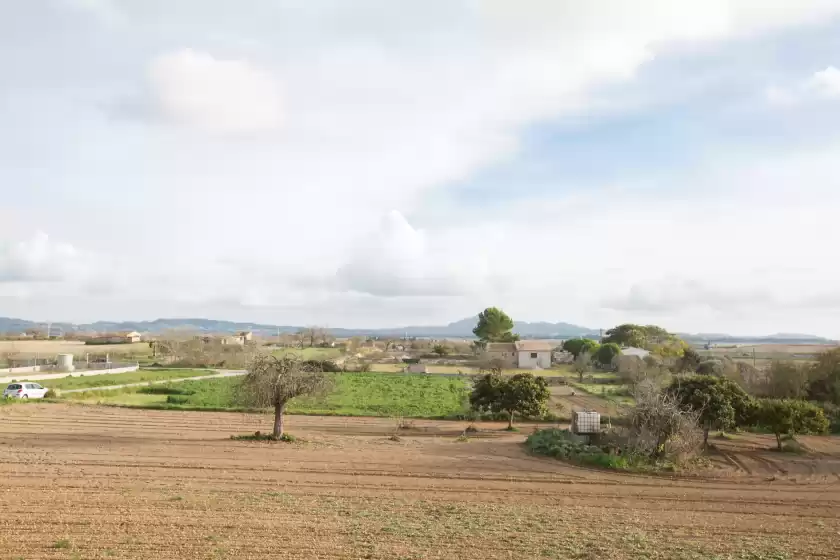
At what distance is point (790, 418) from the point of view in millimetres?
26641

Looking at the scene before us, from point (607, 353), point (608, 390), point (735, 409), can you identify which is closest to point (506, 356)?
point (607, 353)

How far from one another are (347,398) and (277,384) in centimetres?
2001

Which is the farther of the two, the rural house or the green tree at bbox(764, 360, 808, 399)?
the rural house

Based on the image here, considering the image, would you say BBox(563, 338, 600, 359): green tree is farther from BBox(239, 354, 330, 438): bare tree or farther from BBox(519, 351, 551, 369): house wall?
BBox(239, 354, 330, 438): bare tree

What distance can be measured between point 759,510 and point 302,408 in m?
26.7

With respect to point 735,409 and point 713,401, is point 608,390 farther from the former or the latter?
point 713,401

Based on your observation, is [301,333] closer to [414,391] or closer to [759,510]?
[414,391]

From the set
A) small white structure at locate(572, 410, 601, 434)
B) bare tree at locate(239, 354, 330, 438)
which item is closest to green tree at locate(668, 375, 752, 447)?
small white structure at locate(572, 410, 601, 434)

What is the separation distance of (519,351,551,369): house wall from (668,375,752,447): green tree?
56139 millimetres

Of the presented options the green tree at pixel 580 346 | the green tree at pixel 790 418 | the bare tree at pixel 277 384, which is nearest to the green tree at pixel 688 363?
the green tree at pixel 580 346

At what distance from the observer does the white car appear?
3803 cm

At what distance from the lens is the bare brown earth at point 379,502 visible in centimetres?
1197

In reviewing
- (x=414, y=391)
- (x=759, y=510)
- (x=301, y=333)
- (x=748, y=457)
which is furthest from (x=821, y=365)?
(x=301, y=333)

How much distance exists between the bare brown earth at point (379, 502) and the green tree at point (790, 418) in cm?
113
